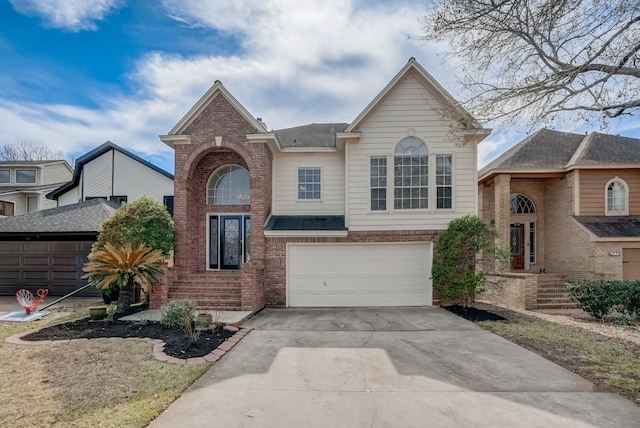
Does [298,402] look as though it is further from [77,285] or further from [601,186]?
[601,186]

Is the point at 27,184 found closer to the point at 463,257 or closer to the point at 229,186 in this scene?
the point at 229,186

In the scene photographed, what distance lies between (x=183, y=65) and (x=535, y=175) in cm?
1405

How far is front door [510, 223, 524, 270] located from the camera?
14.0 metres

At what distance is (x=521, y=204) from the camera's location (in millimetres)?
14227

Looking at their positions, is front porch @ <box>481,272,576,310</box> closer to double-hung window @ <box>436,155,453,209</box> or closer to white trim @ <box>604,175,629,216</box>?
double-hung window @ <box>436,155,453,209</box>

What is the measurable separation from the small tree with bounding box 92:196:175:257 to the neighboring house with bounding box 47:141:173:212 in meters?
6.77

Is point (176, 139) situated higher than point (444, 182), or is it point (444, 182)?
point (176, 139)

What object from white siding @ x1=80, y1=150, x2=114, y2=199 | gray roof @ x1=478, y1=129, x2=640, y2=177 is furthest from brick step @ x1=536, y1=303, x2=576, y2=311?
white siding @ x1=80, y1=150, x2=114, y2=199

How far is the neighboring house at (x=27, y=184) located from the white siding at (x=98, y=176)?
10825mm

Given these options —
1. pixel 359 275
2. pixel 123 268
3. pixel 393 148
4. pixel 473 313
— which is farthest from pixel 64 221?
pixel 473 313

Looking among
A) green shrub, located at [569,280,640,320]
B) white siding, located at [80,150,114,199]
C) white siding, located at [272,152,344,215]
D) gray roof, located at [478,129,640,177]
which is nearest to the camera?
green shrub, located at [569,280,640,320]

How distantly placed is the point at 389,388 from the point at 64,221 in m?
13.7

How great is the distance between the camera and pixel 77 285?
1198cm

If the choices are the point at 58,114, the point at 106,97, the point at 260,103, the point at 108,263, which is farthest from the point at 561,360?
the point at 58,114
